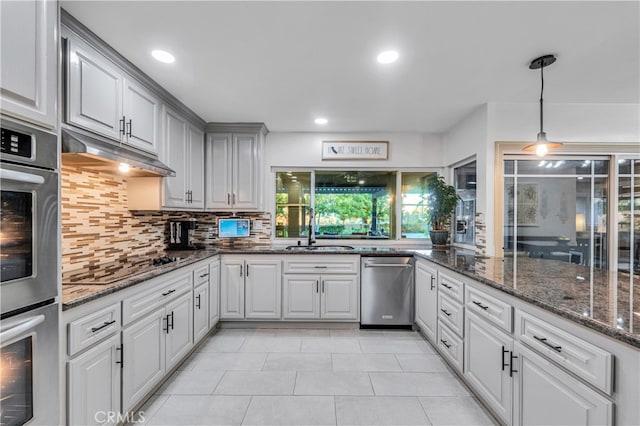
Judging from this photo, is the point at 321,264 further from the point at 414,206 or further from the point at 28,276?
the point at 28,276

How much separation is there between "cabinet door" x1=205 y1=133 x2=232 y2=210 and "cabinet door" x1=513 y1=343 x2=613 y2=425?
3289mm

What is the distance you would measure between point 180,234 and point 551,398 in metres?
3.55

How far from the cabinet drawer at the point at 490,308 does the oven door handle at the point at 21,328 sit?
7.46 feet

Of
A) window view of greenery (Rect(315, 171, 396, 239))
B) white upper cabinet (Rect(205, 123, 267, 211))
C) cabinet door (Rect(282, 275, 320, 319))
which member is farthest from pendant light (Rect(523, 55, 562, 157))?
white upper cabinet (Rect(205, 123, 267, 211))

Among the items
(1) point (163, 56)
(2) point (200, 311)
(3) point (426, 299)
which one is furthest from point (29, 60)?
(3) point (426, 299)

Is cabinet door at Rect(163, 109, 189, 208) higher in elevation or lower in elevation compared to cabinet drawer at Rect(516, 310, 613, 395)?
higher

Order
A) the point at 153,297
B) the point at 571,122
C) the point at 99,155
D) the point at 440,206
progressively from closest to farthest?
1. the point at 99,155
2. the point at 153,297
3. the point at 571,122
4. the point at 440,206

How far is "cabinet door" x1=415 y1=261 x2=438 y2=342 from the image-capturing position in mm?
2848

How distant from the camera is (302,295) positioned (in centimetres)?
345

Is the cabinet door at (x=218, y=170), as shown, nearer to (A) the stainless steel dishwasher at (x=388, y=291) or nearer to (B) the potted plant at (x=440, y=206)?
(A) the stainless steel dishwasher at (x=388, y=291)

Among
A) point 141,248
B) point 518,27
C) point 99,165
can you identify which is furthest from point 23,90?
point 518,27

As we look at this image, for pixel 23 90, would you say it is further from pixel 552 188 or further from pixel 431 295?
pixel 552 188

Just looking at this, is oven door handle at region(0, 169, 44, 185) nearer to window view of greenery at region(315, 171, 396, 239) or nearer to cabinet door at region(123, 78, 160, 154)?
cabinet door at region(123, 78, 160, 154)

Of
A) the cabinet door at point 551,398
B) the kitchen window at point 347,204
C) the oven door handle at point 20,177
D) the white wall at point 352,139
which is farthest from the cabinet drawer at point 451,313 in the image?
the oven door handle at point 20,177
